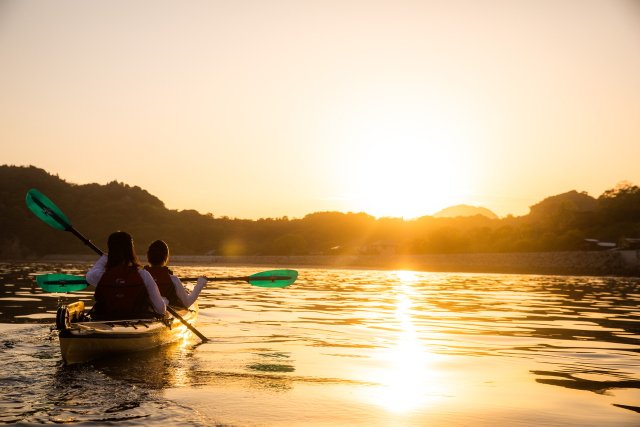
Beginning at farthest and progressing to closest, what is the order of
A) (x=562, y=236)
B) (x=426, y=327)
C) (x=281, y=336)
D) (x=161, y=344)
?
(x=562, y=236), (x=426, y=327), (x=281, y=336), (x=161, y=344)

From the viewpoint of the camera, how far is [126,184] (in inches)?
5669

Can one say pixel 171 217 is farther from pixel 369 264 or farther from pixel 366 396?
pixel 366 396

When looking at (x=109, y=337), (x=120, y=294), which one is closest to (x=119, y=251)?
(x=120, y=294)

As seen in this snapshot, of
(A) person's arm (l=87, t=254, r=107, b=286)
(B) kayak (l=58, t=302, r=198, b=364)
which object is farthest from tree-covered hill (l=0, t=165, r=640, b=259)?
(A) person's arm (l=87, t=254, r=107, b=286)

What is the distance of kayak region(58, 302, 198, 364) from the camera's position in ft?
21.8

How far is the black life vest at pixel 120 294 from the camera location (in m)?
7.29

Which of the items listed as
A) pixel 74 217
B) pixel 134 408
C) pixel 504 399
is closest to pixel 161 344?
pixel 134 408

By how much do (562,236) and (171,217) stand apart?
97.4 m

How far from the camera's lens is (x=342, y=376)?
21.4 ft

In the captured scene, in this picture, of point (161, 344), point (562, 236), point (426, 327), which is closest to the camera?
point (161, 344)

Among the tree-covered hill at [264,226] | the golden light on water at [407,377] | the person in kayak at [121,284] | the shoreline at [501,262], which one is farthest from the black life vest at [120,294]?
the tree-covered hill at [264,226]

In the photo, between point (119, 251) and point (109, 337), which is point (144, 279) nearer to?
point (119, 251)

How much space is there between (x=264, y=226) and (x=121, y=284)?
151546 mm

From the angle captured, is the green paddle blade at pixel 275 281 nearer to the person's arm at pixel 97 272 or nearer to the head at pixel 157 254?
the head at pixel 157 254
